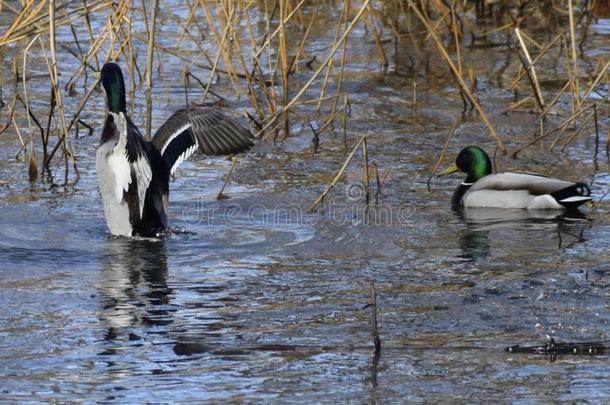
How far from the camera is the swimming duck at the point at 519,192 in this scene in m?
8.34

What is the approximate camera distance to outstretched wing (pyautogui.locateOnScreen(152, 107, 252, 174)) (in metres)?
7.50

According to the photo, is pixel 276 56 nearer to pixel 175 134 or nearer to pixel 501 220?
pixel 501 220

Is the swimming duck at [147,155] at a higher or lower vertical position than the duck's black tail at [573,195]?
higher

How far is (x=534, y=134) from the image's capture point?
10141mm

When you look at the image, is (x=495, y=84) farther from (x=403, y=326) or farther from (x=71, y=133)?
(x=403, y=326)

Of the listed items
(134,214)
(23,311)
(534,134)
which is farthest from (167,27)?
(23,311)

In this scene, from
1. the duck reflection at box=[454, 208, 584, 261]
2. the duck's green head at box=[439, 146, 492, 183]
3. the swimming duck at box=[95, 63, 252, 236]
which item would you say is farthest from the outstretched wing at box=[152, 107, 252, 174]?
the duck's green head at box=[439, 146, 492, 183]

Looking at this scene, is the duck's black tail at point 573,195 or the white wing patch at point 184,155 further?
the duck's black tail at point 573,195

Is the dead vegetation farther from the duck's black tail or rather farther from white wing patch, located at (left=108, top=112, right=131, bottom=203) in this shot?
white wing patch, located at (left=108, top=112, right=131, bottom=203)

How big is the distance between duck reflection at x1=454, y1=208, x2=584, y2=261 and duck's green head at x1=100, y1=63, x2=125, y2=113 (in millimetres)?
2167

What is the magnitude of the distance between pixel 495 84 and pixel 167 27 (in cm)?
396

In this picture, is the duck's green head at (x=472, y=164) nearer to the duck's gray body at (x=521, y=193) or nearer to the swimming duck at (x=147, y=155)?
the duck's gray body at (x=521, y=193)

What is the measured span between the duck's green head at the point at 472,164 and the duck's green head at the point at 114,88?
2.79m

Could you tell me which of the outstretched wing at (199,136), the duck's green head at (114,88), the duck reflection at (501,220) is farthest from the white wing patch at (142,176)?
the duck reflection at (501,220)
